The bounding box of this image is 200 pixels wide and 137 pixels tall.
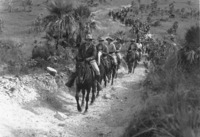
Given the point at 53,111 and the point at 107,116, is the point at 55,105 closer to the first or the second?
the point at 53,111

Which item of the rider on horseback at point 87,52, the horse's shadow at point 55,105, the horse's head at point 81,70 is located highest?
the rider on horseback at point 87,52

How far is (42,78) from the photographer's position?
37.1 feet

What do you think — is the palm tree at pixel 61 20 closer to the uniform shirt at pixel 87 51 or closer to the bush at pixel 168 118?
the uniform shirt at pixel 87 51

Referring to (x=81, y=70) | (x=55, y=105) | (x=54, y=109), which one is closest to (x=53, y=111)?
(x=54, y=109)

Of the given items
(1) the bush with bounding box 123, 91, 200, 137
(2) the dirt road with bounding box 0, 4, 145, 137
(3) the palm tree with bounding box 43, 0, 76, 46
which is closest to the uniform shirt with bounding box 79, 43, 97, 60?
(2) the dirt road with bounding box 0, 4, 145, 137

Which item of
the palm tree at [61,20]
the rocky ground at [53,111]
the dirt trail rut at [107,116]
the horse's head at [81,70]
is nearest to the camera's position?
the rocky ground at [53,111]

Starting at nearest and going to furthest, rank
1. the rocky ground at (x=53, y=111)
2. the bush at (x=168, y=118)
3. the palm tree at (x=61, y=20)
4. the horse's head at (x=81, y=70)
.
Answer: the bush at (x=168, y=118)
the rocky ground at (x=53, y=111)
the horse's head at (x=81, y=70)
the palm tree at (x=61, y=20)

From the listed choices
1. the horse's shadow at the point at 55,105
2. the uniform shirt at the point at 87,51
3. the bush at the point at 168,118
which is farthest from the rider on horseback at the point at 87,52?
the bush at the point at 168,118

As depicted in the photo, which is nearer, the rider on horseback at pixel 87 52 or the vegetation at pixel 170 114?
the vegetation at pixel 170 114

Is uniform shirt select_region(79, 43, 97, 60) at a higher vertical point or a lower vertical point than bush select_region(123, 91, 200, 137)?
higher

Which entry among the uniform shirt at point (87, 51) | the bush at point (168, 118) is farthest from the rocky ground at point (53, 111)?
the uniform shirt at point (87, 51)

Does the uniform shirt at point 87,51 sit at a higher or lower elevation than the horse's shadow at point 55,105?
higher

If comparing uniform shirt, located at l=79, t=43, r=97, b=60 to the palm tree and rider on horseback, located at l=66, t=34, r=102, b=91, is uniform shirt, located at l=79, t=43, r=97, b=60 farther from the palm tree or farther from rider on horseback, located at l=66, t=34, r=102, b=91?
the palm tree

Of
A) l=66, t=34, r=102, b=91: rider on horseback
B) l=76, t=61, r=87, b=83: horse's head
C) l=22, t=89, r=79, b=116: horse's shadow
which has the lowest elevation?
l=22, t=89, r=79, b=116: horse's shadow
